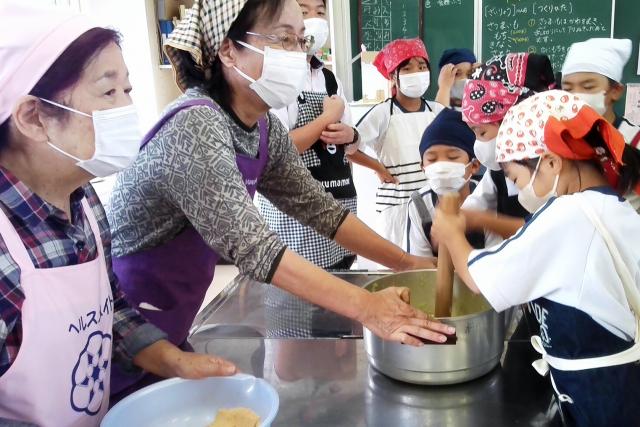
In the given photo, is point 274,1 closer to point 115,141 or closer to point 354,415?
point 115,141

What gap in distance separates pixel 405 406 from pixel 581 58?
1.42 m

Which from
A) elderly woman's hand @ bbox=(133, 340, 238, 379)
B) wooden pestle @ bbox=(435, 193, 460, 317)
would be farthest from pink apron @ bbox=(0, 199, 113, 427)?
wooden pestle @ bbox=(435, 193, 460, 317)

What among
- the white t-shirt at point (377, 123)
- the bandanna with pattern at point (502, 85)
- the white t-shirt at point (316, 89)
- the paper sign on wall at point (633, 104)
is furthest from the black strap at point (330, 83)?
the paper sign on wall at point (633, 104)

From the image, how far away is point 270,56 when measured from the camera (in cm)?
110

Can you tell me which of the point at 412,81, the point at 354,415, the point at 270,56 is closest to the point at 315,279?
the point at 354,415

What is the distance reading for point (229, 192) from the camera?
89 centimetres

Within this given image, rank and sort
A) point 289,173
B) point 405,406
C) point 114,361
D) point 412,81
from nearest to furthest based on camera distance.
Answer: point 405,406, point 114,361, point 289,173, point 412,81

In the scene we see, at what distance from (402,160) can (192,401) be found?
161 cm

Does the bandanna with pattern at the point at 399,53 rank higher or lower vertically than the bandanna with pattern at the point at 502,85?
higher

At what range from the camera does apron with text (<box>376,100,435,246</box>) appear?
2.24 m

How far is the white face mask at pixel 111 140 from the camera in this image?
76 centimetres

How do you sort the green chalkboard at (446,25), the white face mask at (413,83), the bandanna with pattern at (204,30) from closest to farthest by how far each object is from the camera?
the bandanna with pattern at (204,30) → the white face mask at (413,83) → the green chalkboard at (446,25)

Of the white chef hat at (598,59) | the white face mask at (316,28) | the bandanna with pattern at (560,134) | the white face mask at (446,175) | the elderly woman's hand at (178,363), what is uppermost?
the white face mask at (316,28)

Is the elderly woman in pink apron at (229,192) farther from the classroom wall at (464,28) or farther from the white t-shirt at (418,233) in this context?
the classroom wall at (464,28)
